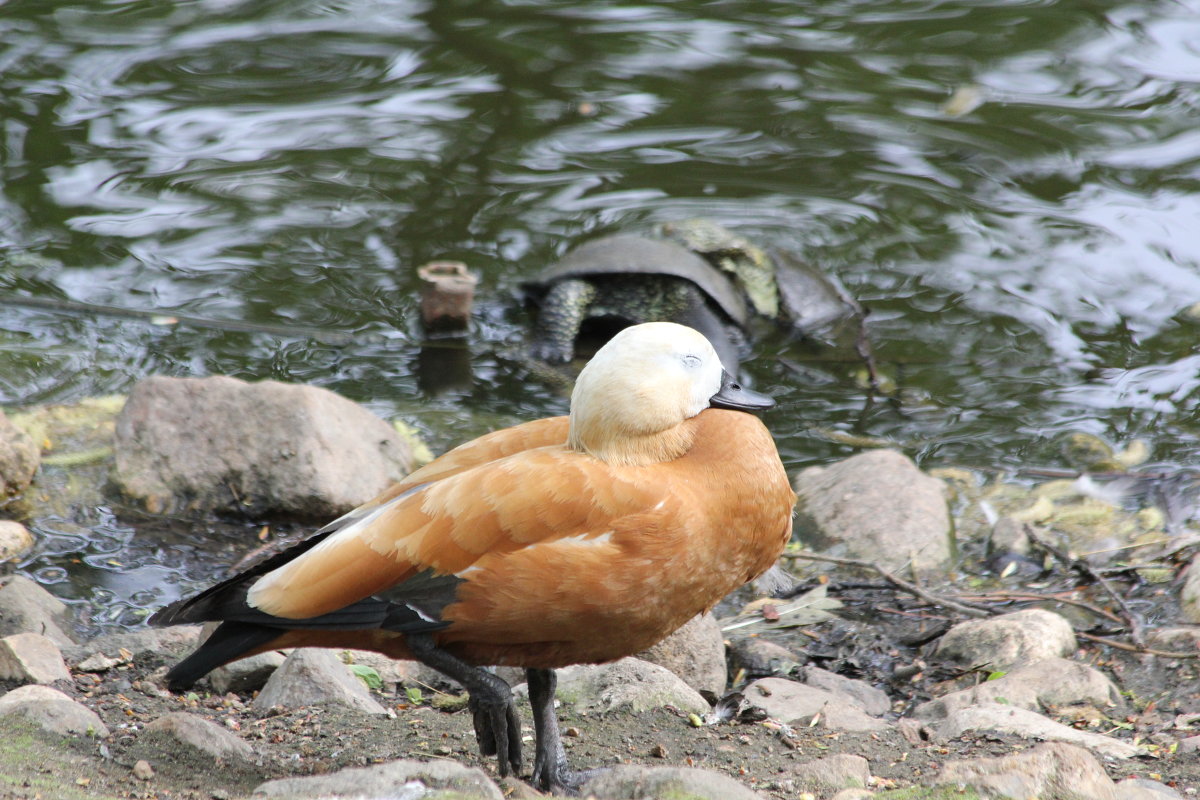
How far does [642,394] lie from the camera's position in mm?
2867

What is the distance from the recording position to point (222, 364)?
22.2ft

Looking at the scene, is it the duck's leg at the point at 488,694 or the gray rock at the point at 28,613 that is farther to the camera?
the gray rock at the point at 28,613

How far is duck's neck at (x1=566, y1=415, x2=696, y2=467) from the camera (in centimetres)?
292

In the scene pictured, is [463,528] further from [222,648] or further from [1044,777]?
[1044,777]

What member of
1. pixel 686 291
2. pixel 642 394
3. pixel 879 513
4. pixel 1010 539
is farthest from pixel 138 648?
pixel 686 291

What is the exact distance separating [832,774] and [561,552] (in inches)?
34.5

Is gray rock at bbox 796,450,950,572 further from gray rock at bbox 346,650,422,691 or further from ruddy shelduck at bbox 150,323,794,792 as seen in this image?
ruddy shelduck at bbox 150,323,794,792

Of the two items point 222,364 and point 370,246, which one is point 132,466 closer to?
point 222,364

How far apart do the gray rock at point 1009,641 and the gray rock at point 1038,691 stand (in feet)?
0.42

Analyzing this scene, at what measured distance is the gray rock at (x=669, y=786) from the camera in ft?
8.27

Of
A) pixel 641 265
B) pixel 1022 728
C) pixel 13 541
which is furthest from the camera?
pixel 641 265

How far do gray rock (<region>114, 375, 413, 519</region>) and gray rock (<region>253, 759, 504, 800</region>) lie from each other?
2.70 metres

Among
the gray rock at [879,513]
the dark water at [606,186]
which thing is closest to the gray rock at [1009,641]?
the gray rock at [879,513]

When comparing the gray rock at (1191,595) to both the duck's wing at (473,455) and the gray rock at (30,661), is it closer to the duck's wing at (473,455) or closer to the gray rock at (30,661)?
the duck's wing at (473,455)
